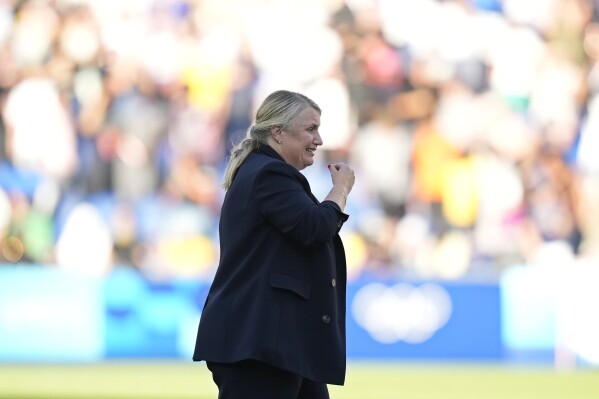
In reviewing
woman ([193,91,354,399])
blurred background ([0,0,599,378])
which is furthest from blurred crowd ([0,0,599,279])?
woman ([193,91,354,399])

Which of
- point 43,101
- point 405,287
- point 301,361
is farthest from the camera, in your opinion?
point 43,101

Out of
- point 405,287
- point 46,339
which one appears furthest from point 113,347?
point 405,287

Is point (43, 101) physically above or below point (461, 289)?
above

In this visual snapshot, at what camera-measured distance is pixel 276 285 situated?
388 centimetres

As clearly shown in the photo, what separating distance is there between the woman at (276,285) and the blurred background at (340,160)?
8049mm

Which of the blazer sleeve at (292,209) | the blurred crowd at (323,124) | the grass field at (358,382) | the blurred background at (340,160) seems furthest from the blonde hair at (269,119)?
the blurred crowd at (323,124)

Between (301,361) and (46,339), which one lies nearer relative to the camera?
(301,361)

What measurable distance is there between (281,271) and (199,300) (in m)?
8.25

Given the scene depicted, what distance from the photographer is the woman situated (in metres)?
3.87

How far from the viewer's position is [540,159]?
13922 mm

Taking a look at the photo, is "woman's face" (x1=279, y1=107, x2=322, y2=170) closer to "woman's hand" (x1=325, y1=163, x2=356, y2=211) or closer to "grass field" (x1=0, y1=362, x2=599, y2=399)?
"woman's hand" (x1=325, y1=163, x2=356, y2=211)

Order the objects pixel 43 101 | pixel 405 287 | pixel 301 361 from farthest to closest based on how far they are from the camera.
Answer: pixel 43 101 → pixel 405 287 → pixel 301 361

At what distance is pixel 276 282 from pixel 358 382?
6.49m

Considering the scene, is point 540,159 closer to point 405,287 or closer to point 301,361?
point 405,287
